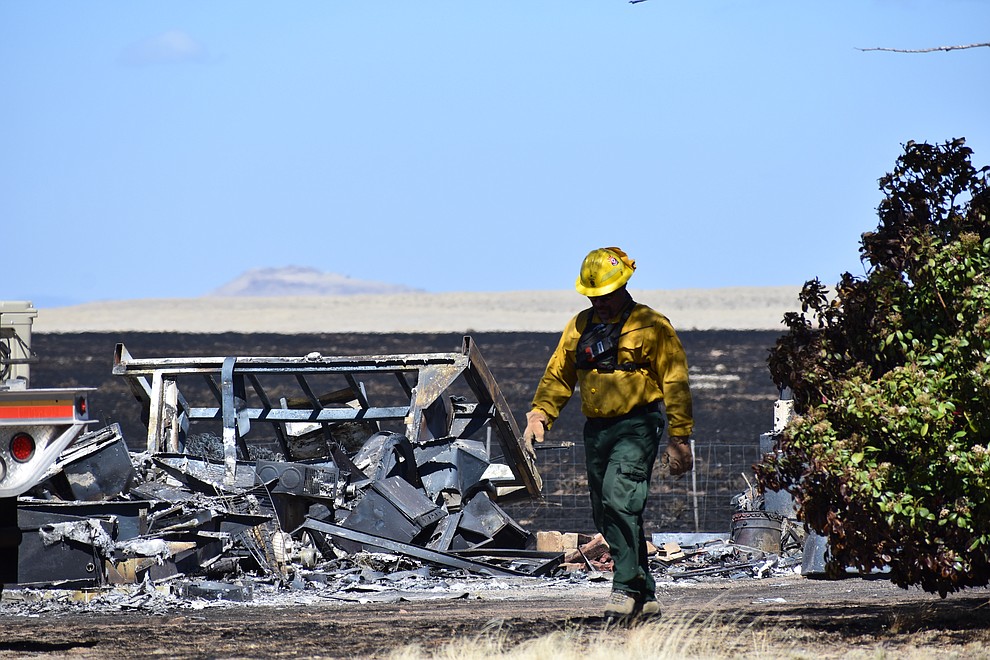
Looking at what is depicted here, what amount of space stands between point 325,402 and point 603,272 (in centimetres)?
847

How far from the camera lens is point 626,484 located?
25.5ft

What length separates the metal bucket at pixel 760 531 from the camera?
14.4 meters

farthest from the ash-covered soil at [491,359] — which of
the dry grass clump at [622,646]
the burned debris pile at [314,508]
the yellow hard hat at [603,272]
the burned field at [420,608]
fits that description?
the dry grass clump at [622,646]

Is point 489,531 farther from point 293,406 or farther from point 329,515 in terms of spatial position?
point 293,406

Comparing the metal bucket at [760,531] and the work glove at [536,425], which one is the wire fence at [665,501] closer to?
the metal bucket at [760,531]

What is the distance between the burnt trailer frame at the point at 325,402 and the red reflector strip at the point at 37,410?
602 centimetres

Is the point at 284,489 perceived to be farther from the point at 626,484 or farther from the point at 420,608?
the point at 626,484

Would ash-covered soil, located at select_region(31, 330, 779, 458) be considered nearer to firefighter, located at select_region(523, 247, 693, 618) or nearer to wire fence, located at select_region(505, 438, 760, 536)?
wire fence, located at select_region(505, 438, 760, 536)

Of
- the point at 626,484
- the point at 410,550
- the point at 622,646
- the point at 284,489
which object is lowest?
the point at 410,550

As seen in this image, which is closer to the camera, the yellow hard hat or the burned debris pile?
the yellow hard hat

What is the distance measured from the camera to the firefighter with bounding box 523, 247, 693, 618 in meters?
7.76

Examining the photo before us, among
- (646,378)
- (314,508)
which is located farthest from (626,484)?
(314,508)

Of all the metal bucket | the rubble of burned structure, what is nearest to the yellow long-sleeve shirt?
the rubble of burned structure

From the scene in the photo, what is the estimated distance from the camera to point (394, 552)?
12.6m
